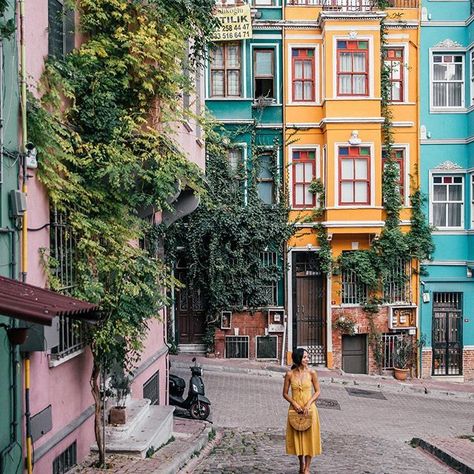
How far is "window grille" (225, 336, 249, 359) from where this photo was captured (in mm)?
21516

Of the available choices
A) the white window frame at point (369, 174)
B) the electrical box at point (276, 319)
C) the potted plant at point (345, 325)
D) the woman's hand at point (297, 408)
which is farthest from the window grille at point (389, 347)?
the woman's hand at point (297, 408)

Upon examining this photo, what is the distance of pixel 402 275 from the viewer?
2167cm

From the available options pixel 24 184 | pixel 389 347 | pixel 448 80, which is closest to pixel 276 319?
pixel 389 347

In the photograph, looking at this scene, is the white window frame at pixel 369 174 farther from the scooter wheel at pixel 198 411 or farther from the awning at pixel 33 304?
the awning at pixel 33 304

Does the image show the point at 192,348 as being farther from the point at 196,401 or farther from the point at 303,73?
the point at 303,73

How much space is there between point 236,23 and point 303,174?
5.50 metres

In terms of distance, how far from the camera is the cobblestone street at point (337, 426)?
31.0 feet

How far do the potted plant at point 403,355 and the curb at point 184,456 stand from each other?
10780mm

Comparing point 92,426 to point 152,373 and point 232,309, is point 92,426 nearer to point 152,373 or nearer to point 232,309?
point 152,373

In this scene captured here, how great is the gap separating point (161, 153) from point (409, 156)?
14644 mm

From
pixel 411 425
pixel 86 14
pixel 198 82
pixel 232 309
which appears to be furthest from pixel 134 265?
pixel 232 309

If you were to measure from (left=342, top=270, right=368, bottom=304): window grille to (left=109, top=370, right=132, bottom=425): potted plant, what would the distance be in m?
13.3

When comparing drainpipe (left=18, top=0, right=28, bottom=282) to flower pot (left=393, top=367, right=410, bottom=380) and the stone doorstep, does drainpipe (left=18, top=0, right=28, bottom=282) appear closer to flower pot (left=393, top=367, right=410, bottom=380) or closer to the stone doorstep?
the stone doorstep

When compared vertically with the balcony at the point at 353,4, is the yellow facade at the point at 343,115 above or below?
below
